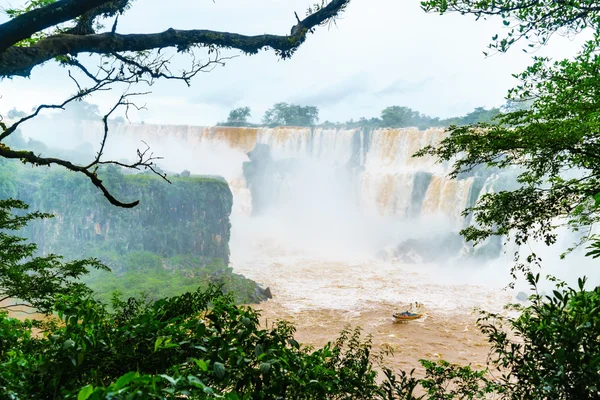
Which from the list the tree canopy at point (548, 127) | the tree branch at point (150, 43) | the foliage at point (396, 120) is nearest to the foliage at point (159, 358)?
the tree branch at point (150, 43)

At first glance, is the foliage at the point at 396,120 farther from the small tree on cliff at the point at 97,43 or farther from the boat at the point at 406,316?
the small tree on cliff at the point at 97,43

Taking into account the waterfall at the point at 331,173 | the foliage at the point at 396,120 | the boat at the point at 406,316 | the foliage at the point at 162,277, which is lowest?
the foliage at the point at 162,277

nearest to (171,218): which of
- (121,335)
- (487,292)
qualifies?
(487,292)

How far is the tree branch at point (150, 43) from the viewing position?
2.38 meters

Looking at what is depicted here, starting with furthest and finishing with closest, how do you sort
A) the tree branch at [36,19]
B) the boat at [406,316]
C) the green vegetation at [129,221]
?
the green vegetation at [129,221] < the boat at [406,316] < the tree branch at [36,19]

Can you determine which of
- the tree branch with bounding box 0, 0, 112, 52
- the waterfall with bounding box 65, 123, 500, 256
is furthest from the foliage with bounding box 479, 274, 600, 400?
the waterfall with bounding box 65, 123, 500, 256

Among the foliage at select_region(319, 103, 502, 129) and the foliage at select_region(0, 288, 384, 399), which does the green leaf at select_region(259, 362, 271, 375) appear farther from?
the foliage at select_region(319, 103, 502, 129)

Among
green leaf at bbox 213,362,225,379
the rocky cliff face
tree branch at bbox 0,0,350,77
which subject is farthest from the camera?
the rocky cliff face

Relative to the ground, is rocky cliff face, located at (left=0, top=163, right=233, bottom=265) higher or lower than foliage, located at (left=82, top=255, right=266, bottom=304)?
higher

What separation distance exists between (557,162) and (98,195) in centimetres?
1854

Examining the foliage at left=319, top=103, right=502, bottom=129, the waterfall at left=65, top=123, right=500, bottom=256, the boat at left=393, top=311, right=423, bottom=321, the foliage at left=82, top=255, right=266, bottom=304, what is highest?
the foliage at left=319, top=103, right=502, bottom=129

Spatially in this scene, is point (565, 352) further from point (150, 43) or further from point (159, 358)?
point (150, 43)

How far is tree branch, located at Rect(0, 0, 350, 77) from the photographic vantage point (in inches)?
93.6

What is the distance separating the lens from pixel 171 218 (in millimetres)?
18766
